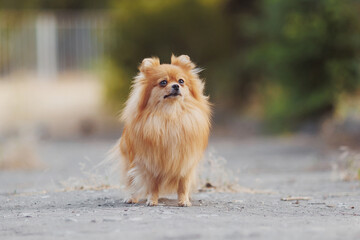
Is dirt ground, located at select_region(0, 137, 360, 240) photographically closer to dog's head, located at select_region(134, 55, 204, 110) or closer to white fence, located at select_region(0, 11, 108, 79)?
dog's head, located at select_region(134, 55, 204, 110)

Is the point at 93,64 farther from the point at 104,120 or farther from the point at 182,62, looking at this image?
the point at 182,62

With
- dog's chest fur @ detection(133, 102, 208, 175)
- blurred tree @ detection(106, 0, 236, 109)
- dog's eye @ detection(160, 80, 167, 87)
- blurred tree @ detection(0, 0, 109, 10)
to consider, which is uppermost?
blurred tree @ detection(0, 0, 109, 10)

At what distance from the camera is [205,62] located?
24.2 metres

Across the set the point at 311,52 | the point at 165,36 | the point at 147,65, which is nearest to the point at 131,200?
the point at 147,65

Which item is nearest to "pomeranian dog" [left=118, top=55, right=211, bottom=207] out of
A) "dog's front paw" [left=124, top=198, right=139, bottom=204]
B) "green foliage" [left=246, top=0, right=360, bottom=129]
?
"dog's front paw" [left=124, top=198, right=139, bottom=204]

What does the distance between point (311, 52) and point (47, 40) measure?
34.6 feet

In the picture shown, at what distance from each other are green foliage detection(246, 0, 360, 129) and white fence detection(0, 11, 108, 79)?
7.44 m

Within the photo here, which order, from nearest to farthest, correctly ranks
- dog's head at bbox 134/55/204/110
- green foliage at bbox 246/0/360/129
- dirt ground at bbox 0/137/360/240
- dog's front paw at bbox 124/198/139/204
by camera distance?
dirt ground at bbox 0/137/360/240 → dog's head at bbox 134/55/204/110 → dog's front paw at bbox 124/198/139/204 → green foliage at bbox 246/0/360/129

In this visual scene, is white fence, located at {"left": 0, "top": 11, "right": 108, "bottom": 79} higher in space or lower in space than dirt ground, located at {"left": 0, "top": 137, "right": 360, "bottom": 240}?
higher

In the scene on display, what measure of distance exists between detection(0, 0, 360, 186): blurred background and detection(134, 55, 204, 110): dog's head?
963 cm

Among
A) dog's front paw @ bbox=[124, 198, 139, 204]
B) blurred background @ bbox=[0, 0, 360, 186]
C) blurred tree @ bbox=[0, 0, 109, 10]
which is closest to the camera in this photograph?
dog's front paw @ bbox=[124, 198, 139, 204]

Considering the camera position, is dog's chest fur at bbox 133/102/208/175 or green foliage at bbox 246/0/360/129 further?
green foliage at bbox 246/0/360/129

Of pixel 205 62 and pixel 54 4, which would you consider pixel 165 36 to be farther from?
pixel 54 4

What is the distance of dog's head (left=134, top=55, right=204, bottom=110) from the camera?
718cm
